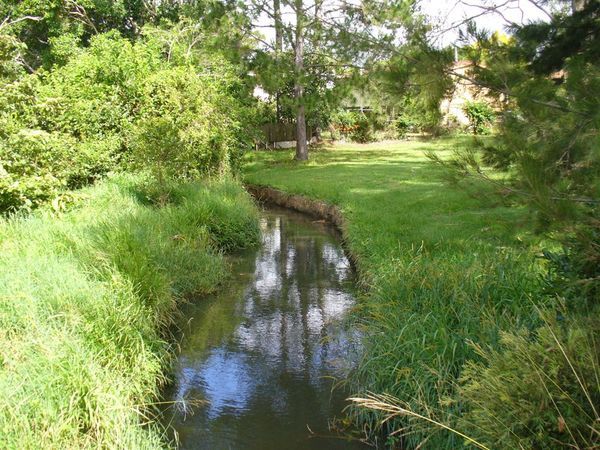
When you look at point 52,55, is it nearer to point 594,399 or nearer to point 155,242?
point 155,242

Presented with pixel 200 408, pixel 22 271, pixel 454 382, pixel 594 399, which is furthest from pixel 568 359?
pixel 22 271

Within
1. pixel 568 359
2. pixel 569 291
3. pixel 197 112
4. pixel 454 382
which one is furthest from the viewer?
pixel 197 112

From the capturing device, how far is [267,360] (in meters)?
6.00

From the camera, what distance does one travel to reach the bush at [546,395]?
3080mm

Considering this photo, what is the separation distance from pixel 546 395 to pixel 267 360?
10.8ft

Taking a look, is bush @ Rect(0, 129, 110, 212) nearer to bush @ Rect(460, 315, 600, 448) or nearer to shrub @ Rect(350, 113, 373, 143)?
bush @ Rect(460, 315, 600, 448)

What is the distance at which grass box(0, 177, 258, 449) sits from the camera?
12.6ft

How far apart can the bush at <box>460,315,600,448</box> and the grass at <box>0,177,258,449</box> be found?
2.23m

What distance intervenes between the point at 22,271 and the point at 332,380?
301 cm

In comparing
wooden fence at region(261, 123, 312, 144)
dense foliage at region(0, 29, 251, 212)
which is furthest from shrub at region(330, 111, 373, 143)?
dense foliage at region(0, 29, 251, 212)

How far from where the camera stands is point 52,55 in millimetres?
24469

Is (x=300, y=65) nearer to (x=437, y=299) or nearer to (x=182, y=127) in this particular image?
(x=182, y=127)

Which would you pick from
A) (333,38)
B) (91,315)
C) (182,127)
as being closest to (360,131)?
(182,127)

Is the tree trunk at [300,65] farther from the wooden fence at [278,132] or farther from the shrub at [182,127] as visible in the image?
the wooden fence at [278,132]
